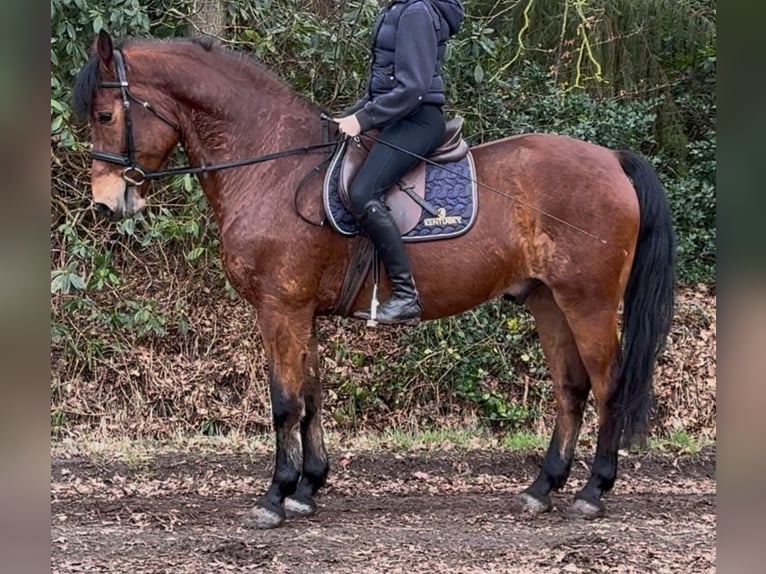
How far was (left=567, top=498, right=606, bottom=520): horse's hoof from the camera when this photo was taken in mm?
5002

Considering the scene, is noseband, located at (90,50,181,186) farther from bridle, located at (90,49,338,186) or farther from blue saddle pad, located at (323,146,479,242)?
blue saddle pad, located at (323,146,479,242)

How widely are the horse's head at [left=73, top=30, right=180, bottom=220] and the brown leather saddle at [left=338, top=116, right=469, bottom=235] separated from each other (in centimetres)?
110

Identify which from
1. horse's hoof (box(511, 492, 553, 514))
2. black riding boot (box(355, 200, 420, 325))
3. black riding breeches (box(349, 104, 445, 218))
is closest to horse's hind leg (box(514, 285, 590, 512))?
horse's hoof (box(511, 492, 553, 514))

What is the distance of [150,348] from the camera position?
26.7 feet

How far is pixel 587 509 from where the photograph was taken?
5.01 meters

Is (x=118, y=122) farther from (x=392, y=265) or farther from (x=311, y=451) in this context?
(x=311, y=451)

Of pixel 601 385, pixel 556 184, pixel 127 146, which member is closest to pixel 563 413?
pixel 601 385

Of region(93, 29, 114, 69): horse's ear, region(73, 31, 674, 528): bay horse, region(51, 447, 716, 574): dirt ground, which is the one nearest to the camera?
region(51, 447, 716, 574): dirt ground

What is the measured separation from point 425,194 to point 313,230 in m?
0.68

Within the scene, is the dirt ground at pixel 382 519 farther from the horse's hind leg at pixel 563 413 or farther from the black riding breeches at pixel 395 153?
the black riding breeches at pixel 395 153

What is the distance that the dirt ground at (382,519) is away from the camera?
4.22 metres
